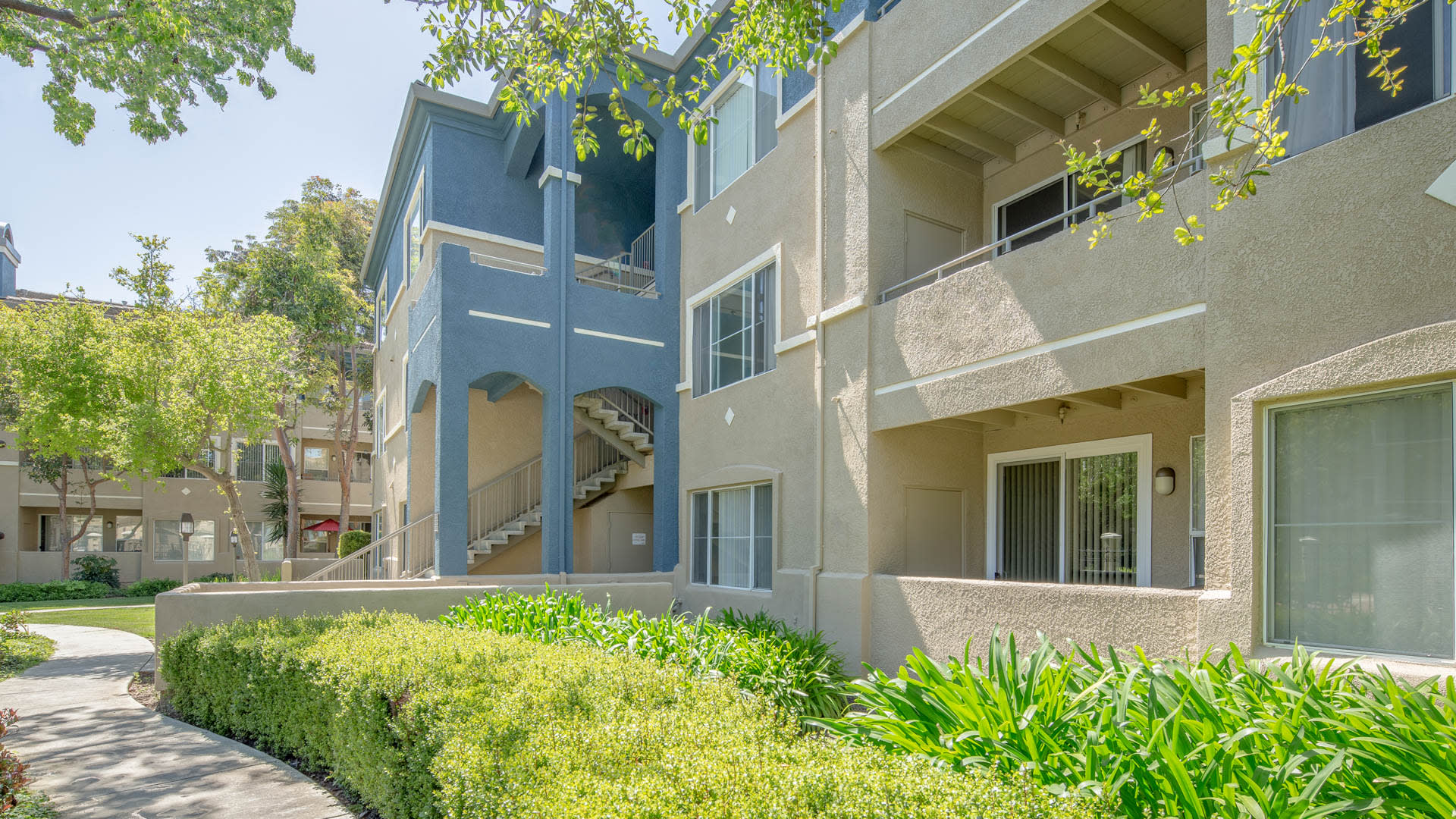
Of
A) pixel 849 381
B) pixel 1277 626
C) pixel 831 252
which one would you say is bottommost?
pixel 1277 626

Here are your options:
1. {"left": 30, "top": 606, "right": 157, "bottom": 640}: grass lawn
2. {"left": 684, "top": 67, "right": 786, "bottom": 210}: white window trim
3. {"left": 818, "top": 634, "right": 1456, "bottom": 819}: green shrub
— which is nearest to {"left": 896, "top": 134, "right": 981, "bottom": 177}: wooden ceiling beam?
{"left": 684, "top": 67, "right": 786, "bottom": 210}: white window trim

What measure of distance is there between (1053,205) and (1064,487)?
3.30 metres

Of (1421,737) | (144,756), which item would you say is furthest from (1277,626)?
(144,756)

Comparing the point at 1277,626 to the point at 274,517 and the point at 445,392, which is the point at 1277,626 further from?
the point at 274,517

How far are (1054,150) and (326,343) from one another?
2244 centimetres

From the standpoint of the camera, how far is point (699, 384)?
46.5 ft

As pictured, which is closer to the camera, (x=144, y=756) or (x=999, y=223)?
(x=144, y=756)

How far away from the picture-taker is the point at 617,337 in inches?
597

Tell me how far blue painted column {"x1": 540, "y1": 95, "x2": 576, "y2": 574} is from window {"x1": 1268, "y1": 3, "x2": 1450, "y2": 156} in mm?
10821

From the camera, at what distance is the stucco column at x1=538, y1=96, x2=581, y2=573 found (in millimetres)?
14102

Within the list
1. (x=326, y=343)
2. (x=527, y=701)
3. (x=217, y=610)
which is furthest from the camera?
(x=326, y=343)

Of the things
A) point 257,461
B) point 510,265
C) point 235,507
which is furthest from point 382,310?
point 257,461

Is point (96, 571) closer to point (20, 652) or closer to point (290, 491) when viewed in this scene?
point (290, 491)

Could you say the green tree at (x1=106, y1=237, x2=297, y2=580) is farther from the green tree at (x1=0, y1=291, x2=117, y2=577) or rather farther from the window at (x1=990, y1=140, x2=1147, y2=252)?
the window at (x1=990, y1=140, x2=1147, y2=252)
